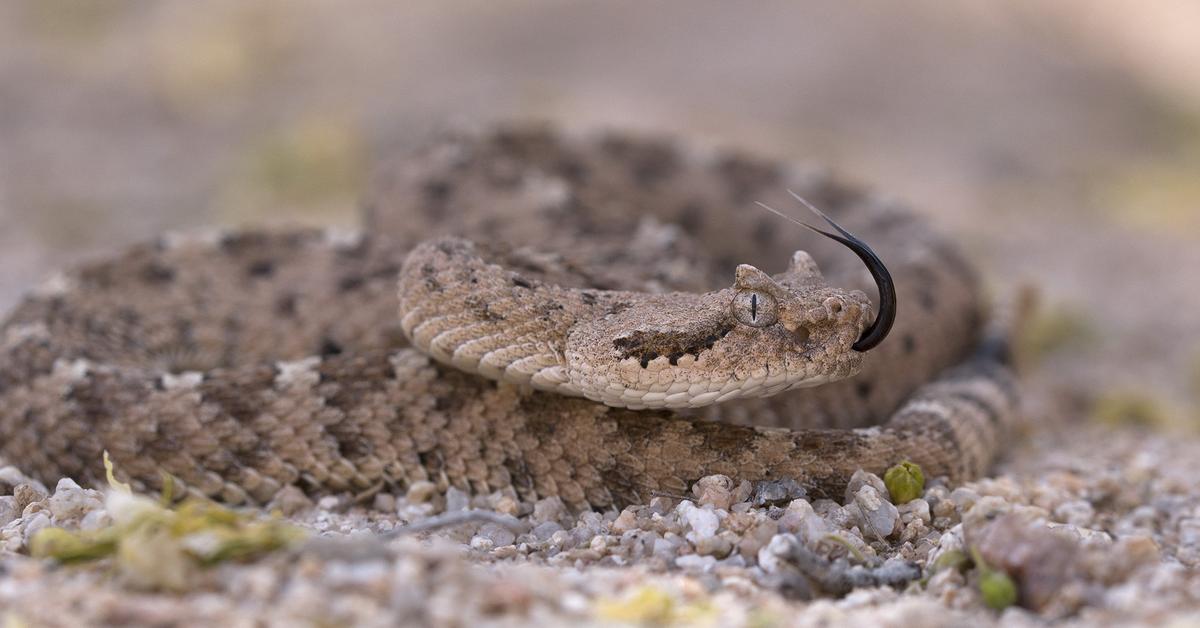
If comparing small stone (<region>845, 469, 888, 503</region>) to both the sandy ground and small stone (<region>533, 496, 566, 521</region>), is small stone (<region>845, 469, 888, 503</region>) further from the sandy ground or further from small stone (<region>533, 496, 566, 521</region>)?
the sandy ground

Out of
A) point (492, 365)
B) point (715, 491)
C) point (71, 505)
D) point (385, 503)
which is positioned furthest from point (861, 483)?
point (71, 505)

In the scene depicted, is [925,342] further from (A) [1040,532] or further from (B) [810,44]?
(B) [810,44]

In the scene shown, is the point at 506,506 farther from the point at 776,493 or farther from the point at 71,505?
the point at 71,505

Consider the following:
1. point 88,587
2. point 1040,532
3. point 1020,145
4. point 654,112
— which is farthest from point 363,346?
point 1020,145

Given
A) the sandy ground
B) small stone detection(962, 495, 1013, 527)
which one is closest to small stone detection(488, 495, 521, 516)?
small stone detection(962, 495, 1013, 527)

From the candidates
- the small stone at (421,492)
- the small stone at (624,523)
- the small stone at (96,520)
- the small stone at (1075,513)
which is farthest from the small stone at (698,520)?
the small stone at (96,520)

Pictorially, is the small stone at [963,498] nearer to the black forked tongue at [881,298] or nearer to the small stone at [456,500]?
the black forked tongue at [881,298]
